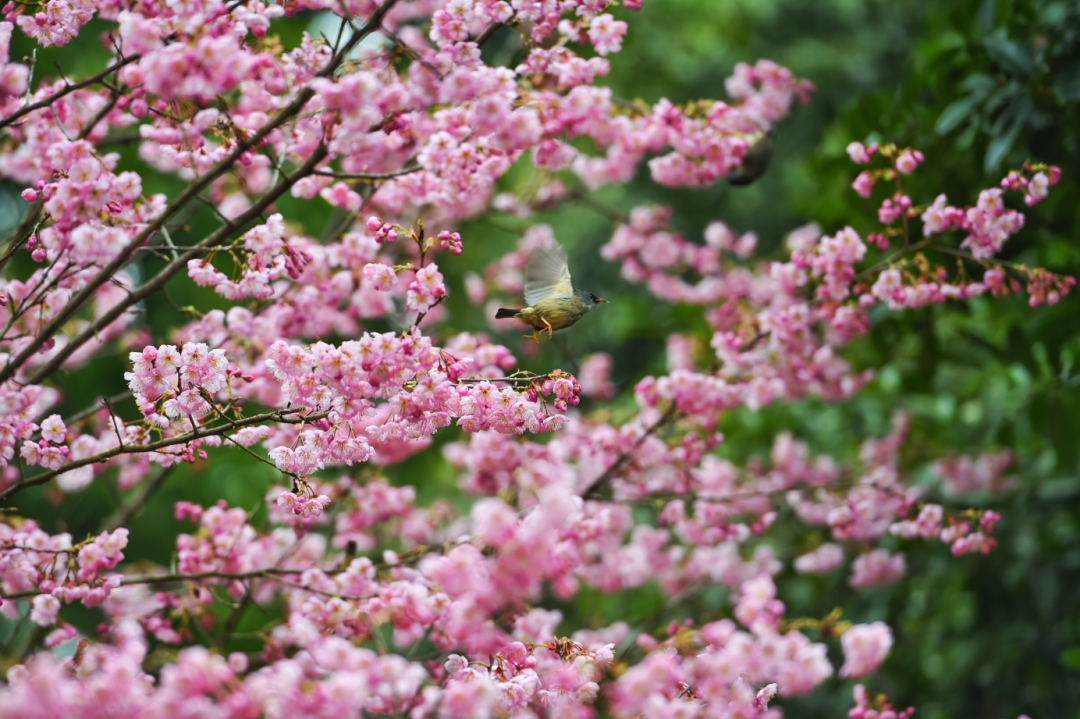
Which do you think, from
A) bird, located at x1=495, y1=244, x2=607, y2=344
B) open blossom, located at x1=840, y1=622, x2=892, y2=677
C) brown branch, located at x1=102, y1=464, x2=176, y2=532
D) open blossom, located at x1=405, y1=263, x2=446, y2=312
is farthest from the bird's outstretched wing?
brown branch, located at x1=102, y1=464, x2=176, y2=532

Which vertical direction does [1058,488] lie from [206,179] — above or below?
below

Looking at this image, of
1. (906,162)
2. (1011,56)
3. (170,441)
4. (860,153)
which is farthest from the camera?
(1011,56)

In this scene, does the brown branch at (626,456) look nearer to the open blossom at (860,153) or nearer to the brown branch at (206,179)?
the open blossom at (860,153)

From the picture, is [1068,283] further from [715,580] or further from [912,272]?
[715,580]

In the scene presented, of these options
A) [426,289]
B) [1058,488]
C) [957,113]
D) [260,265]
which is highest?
[260,265]

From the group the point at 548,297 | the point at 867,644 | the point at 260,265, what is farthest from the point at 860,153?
the point at 260,265

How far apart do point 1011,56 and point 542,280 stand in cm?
169

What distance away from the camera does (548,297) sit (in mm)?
2174

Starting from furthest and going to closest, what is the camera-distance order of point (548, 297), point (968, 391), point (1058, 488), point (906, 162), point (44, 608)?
point (968, 391) → point (1058, 488) → point (906, 162) → point (548, 297) → point (44, 608)

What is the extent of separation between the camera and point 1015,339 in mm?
2693

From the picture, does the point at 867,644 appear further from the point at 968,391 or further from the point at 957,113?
the point at 968,391

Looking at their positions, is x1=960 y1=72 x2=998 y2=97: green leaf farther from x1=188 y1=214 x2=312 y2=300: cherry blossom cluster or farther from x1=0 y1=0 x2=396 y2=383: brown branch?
x1=188 y1=214 x2=312 y2=300: cherry blossom cluster

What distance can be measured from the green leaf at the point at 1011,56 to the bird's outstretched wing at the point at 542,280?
63.1 inches

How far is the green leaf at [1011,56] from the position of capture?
98.9 inches
